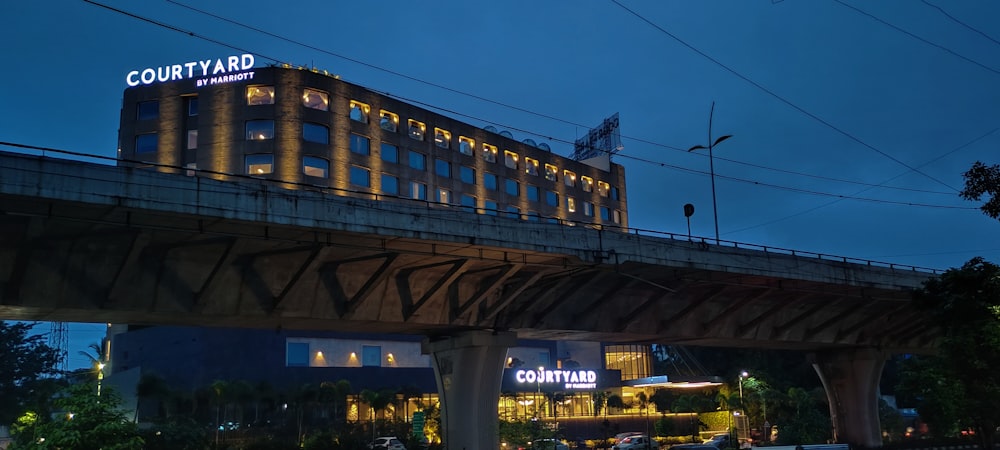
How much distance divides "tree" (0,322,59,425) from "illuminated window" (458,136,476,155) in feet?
162

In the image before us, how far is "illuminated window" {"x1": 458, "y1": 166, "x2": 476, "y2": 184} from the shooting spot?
97312mm

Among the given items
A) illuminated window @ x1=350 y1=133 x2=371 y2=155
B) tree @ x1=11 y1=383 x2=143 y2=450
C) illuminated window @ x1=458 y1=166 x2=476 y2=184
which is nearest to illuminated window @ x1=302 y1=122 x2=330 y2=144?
illuminated window @ x1=350 y1=133 x2=371 y2=155

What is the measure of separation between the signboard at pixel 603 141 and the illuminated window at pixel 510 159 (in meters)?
17.9

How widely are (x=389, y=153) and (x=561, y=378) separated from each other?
99.9 ft

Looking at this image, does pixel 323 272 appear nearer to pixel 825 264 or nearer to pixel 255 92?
pixel 825 264

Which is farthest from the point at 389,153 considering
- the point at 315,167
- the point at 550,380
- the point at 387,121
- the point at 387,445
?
the point at 387,445

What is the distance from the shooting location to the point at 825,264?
4797 centimetres

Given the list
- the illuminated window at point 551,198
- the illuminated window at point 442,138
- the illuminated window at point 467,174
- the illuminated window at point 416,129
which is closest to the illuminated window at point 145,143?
the illuminated window at point 416,129

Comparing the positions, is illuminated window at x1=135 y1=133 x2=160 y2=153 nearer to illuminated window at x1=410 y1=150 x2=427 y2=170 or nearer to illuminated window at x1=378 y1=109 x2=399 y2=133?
illuminated window at x1=378 y1=109 x2=399 y2=133

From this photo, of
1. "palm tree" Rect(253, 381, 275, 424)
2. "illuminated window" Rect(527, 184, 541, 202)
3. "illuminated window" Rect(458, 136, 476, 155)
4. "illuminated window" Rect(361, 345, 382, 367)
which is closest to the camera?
"palm tree" Rect(253, 381, 275, 424)

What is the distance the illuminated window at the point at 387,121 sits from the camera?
88.7 metres

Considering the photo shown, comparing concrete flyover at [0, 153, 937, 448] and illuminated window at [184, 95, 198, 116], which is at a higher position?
illuminated window at [184, 95, 198, 116]

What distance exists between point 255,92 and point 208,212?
189 ft

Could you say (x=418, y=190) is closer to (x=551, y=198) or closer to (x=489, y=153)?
(x=489, y=153)
